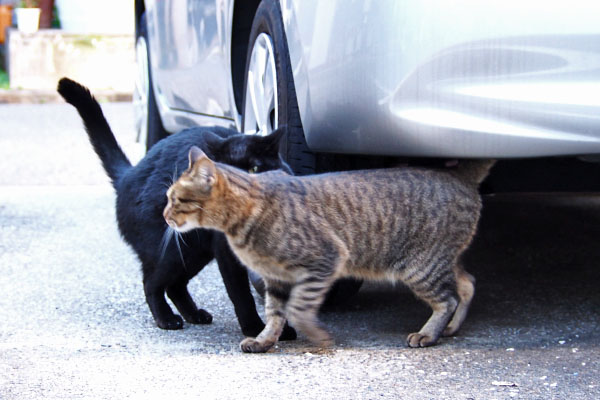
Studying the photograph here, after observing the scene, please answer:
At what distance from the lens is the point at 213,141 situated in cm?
306

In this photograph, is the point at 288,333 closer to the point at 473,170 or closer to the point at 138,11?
the point at 473,170

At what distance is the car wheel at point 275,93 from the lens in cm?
302

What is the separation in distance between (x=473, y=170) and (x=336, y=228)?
1.68ft

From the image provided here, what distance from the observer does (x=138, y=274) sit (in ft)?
12.6

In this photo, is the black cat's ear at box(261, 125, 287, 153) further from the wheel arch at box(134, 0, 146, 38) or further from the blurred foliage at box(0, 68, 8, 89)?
the blurred foliage at box(0, 68, 8, 89)

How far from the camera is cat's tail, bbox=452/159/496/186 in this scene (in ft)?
9.50

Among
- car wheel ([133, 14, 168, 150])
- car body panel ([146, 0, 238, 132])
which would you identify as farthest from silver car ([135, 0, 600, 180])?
car wheel ([133, 14, 168, 150])

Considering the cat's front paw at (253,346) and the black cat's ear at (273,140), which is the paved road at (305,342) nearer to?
the cat's front paw at (253,346)

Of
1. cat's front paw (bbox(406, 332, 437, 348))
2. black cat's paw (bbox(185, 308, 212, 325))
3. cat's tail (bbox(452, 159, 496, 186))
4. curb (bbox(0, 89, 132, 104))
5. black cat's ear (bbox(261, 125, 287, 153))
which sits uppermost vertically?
black cat's ear (bbox(261, 125, 287, 153))

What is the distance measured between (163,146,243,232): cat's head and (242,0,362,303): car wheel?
391mm

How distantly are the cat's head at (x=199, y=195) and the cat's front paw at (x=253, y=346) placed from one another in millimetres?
385

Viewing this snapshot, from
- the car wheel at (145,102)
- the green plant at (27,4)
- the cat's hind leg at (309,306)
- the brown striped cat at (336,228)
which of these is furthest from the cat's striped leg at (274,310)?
the green plant at (27,4)

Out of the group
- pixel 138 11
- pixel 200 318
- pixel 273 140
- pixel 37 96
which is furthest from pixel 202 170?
pixel 37 96

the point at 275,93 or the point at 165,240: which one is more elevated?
the point at 275,93
